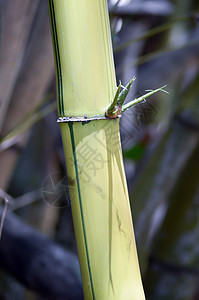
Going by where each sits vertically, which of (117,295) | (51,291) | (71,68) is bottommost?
(51,291)

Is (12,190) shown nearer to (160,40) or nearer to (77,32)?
(160,40)

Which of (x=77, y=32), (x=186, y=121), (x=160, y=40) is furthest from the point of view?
(x=160, y=40)

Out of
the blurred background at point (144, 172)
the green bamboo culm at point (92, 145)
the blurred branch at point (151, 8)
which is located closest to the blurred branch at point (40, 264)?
the blurred background at point (144, 172)

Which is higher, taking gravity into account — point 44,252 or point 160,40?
point 160,40

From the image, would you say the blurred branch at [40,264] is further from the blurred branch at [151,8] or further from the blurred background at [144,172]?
the blurred branch at [151,8]

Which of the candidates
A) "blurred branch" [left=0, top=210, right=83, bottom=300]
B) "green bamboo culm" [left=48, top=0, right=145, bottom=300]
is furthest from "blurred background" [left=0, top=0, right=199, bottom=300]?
"green bamboo culm" [left=48, top=0, right=145, bottom=300]

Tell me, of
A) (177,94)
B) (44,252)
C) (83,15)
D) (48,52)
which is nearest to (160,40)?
(177,94)

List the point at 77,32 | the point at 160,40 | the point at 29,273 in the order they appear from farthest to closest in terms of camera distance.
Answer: the point at 160,40 → the point at 29,273 → the point at 77,32
